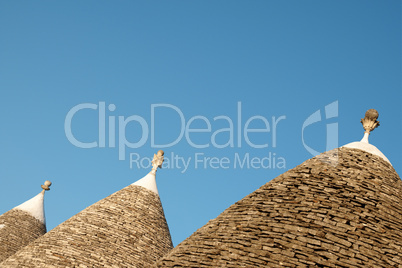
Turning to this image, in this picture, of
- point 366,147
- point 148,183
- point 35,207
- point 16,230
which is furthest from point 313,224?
point 35,207

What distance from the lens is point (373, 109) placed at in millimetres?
10500

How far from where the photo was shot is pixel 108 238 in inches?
529

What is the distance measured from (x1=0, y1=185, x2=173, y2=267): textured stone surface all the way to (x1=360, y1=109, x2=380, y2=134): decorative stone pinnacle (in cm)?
675

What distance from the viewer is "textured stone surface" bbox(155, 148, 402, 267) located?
678cm

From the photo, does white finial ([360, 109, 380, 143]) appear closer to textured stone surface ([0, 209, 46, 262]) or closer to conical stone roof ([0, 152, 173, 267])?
conical stone roof ([0, 152, 173, 267])

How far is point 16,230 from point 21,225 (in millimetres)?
600

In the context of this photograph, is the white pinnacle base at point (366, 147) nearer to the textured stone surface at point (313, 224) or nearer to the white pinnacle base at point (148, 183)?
the textured stone surface at point (313, 224)

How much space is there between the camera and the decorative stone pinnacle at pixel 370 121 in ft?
33.8

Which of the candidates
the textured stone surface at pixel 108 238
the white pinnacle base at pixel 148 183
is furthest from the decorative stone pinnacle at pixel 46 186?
the textured stone surface at pixel 108 238

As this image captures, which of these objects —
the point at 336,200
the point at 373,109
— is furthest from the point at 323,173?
the point at 373,109

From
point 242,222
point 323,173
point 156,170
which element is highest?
point 156,170

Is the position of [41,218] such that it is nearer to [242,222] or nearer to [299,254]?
[242,222]

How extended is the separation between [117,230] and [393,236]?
8.41 m

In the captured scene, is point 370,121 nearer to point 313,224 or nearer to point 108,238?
point 313,224
